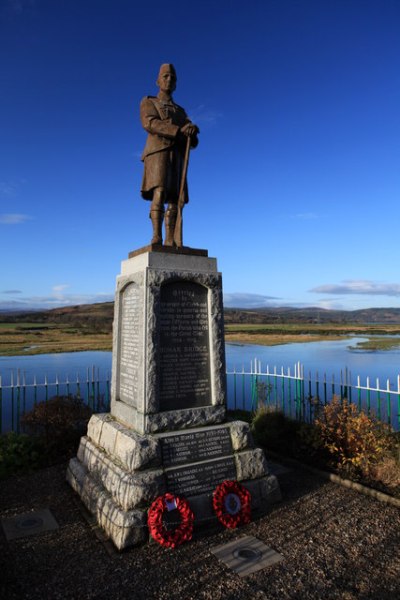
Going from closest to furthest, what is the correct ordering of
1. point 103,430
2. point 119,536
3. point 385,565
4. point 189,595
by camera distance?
point 189,595
point 385,565
point 119,536
point 103,430

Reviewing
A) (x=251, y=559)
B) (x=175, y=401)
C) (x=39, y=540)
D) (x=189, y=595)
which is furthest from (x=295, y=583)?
(x=39, y=540)

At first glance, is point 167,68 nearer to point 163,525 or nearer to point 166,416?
point 166,416

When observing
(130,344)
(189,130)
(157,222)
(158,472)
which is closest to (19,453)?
(130,344)

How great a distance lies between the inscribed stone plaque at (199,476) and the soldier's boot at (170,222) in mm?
2825

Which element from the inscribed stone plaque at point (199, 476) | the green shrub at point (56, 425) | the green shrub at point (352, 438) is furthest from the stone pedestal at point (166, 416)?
the green shrub at point (352, 438)

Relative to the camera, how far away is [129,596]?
3.24m

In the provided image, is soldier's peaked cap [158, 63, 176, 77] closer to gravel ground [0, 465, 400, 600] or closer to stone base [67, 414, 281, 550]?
stone base [67, 414, 281, 550]

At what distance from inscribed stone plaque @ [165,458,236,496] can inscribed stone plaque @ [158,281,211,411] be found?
723mm

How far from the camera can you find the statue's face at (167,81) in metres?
5.56

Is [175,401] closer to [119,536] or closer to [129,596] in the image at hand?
[119,536]

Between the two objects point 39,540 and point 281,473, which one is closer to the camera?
point 39,540

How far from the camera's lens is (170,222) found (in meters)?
5.58

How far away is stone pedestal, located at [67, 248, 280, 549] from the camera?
14.3 ft

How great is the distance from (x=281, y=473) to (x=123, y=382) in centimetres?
266
